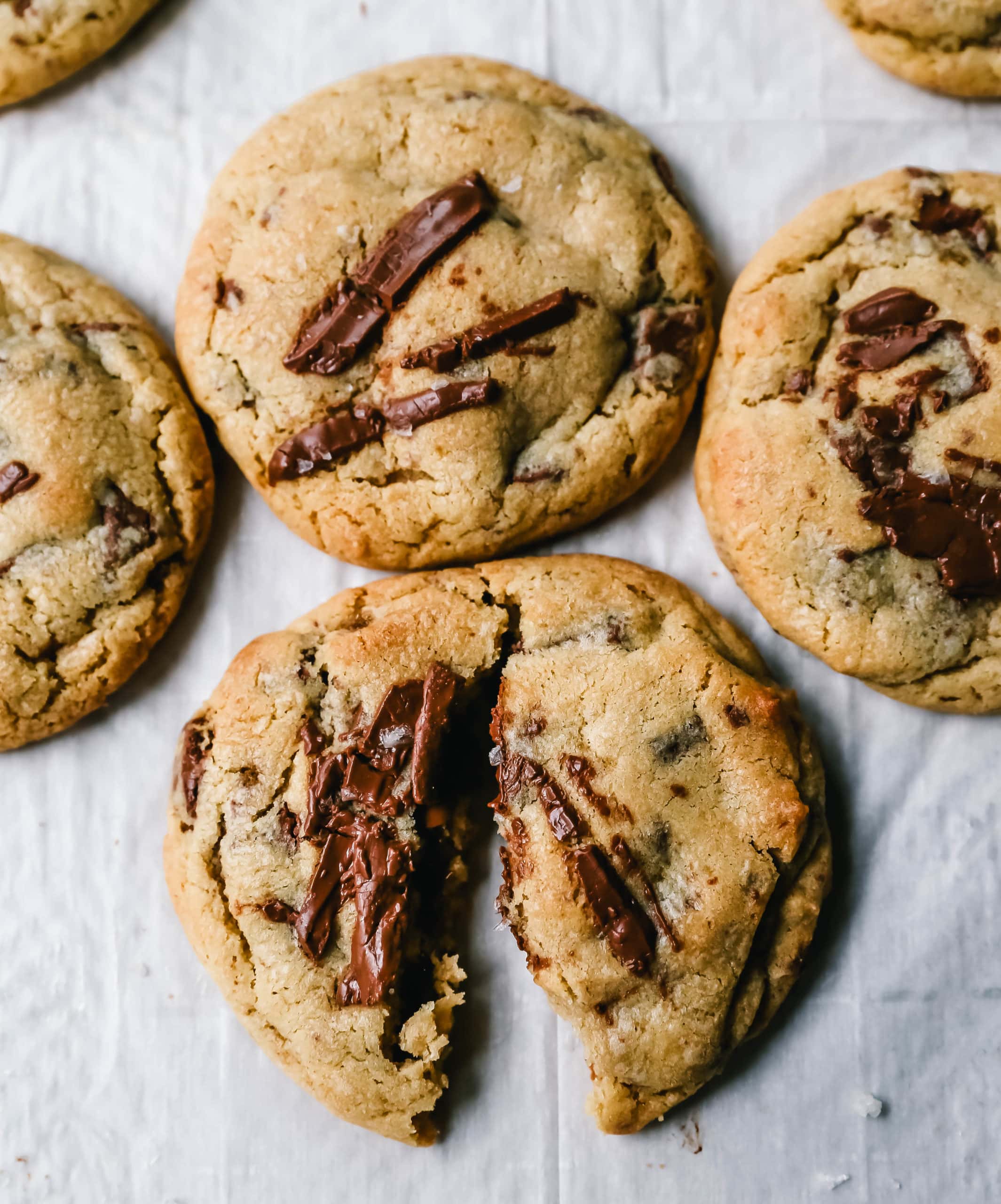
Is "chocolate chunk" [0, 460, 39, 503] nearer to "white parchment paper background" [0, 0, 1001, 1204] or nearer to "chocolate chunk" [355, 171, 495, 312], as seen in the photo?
"white parchment paper background" [0, 0, 1001, 1204]

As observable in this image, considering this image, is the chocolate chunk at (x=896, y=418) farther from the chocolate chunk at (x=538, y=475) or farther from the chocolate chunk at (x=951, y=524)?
the chocolate chunk at (x=538, y=475)

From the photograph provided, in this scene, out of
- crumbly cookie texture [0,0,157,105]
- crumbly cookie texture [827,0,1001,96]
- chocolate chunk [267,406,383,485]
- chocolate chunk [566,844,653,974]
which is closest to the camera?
chocolate chunk [566,844,653,974]

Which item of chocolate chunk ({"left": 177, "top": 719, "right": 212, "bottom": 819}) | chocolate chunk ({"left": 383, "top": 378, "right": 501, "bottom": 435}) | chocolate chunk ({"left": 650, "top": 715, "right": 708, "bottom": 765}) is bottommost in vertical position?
chocolate chunk ({"left": 650, "top": 715, "right": 708, "bottom": 765})

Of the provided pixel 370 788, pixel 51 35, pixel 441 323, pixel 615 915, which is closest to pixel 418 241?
pixel 441 323

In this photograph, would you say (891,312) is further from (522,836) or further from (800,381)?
(522,836)

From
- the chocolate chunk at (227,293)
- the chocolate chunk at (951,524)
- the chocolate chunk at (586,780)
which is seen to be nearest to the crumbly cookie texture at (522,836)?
the chocolate chunk at (586,780)

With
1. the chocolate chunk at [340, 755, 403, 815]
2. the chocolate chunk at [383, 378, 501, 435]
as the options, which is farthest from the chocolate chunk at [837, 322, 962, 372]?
the chocolate chunk at [340, 755, 403, 815]

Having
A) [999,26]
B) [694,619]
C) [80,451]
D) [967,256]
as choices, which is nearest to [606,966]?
[694,619]
